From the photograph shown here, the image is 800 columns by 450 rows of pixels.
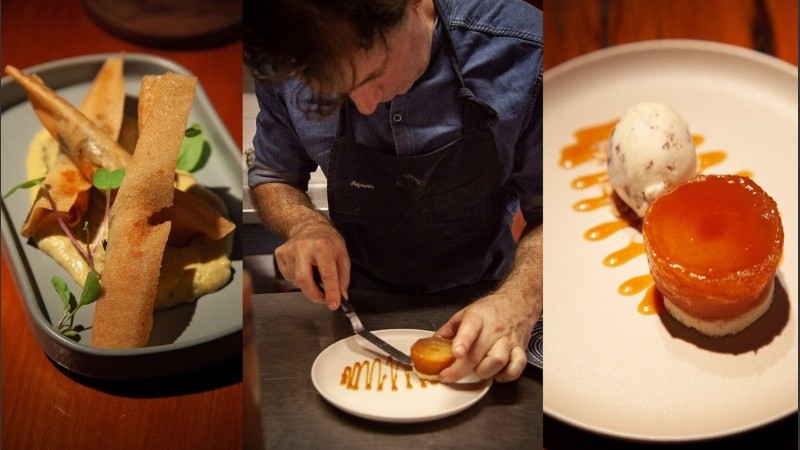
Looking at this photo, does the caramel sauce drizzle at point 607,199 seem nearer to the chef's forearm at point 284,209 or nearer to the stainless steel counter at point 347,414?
the stainless steel counter at point 347,414

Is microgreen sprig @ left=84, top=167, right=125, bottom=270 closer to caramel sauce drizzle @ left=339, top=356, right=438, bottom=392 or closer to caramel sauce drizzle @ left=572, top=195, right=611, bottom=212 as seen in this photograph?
caramel sauce drizzle @ left=339, top=356, right=438, bottom=392

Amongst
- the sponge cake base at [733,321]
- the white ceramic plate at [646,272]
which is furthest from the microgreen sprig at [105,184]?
the sponge cake base at [733,321]

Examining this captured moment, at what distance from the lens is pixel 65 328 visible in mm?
969

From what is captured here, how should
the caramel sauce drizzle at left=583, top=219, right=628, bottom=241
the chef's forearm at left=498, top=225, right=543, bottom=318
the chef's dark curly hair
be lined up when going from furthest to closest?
the caramel sauce drizzle at left=583, top=219, right=628, bottom=241 < the chef's forearm at left=498, top=225, right=543, bottom=318 < the chef's dark curly hair

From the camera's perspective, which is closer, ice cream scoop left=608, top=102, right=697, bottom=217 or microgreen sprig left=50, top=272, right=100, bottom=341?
microgreen sprig left=50, top=272, right=100, bottom=341

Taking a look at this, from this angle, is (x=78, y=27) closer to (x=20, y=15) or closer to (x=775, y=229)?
(x=20, y=15)

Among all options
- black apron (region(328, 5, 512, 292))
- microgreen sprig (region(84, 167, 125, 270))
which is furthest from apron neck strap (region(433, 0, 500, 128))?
microgreen sprig (region(84, 167, 125, 270))

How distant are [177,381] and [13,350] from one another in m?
0.23

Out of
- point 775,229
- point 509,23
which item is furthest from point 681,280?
point 509,23

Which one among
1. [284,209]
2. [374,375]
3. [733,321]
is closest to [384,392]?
[374,375]

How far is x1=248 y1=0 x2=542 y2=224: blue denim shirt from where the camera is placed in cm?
88

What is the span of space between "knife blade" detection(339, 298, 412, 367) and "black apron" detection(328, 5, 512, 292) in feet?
0.09

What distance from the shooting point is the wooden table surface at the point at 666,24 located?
1.23 m

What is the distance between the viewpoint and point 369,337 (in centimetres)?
88
